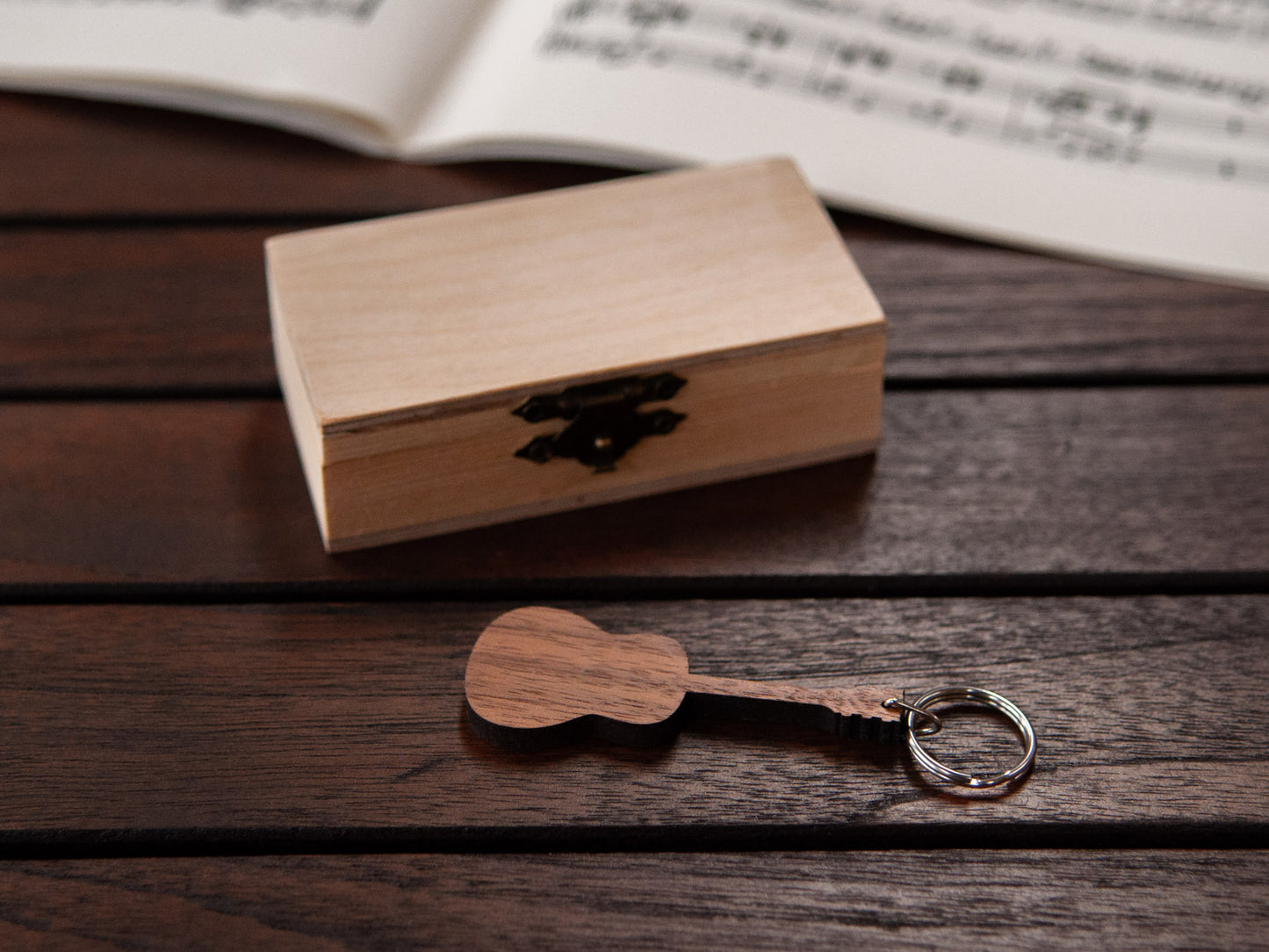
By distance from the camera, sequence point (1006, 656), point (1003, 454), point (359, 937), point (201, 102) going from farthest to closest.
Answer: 1. point (201, 102)
2. point (1003, 454)
3. point (1006, 656)
4. point (359, 937)

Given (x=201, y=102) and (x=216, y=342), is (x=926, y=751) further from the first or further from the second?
(x=201, y=102)

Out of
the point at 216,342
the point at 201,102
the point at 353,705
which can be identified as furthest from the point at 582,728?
the point at 201,102

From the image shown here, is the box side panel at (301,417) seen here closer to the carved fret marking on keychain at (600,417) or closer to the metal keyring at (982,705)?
the carved fret marking on keychain at (600,417)

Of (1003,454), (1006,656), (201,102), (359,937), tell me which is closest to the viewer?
(359,937)

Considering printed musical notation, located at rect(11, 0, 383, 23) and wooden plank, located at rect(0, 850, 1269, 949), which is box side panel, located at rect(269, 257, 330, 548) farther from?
printed musical notation, located at rect(11, 0, 383, 23)

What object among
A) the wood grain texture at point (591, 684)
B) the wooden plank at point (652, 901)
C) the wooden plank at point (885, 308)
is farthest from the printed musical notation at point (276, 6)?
the wooden plank at point (652, 901)

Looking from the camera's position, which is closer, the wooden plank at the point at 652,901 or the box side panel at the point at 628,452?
the wooden plank at the point at 652,901
